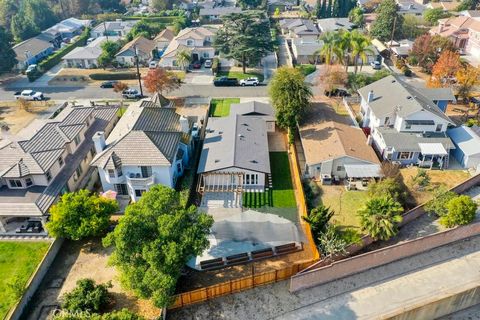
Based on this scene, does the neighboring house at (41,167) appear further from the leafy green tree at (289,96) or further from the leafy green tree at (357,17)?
the leafy green tree at (357,17)

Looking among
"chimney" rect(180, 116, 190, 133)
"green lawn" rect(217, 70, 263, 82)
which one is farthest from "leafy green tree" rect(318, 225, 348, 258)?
"green lawn" rect(217, 70, 263, 82)

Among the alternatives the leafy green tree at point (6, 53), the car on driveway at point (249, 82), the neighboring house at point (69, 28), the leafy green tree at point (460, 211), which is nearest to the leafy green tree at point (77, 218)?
the leafy green tree at point (460, 211)

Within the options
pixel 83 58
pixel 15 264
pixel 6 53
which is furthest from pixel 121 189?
pixel 6 53

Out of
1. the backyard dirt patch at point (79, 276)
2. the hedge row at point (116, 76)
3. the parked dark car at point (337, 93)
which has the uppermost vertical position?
the hedge row at point (116, 76)

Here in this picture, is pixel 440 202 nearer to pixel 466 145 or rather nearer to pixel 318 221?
pixel 318 221

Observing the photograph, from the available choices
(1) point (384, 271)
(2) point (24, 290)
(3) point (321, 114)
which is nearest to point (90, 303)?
(2) point (24, 290)

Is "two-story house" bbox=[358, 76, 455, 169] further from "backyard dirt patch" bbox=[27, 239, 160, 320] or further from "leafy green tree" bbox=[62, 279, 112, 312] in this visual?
"leafy green tree" bbox=[62, 279, 112, 312]

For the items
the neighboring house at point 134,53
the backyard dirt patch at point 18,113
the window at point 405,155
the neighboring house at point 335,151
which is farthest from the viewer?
the neighboring house at point 134,53
